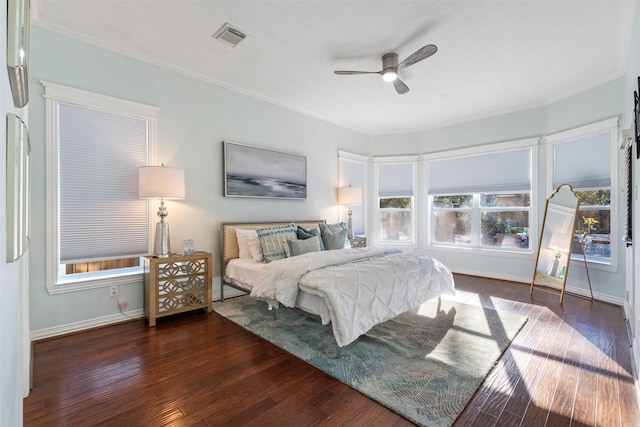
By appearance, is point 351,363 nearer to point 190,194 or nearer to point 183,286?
point 183,286

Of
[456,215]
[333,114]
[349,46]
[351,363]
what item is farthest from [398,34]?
[456,215]

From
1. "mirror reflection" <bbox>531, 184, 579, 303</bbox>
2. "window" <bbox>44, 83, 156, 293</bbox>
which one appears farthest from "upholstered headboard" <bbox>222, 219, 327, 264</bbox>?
"mirror reflection" <bbox>531, 184, 579, 303</bbox>

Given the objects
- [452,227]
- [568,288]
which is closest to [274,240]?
[452,227]

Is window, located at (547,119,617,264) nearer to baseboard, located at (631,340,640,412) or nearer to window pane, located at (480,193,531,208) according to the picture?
window pane, located at (480,193,531,208)

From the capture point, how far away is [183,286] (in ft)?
10.6

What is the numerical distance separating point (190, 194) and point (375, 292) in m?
2.56

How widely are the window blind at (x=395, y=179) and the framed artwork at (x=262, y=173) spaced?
2079 mm

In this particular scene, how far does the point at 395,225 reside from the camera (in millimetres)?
6219

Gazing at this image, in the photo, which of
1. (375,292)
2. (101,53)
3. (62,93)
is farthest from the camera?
(101,53)

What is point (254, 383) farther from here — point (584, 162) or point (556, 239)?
point (584, 162)

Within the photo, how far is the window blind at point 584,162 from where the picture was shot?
3.91 m

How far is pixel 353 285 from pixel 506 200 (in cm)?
402

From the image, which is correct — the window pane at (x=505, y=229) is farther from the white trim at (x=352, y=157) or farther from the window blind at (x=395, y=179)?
the white trim at (x=352, y=157)

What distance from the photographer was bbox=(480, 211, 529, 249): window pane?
489cm
